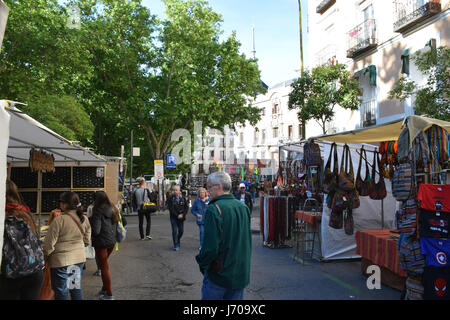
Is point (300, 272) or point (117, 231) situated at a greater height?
point (117, 231)

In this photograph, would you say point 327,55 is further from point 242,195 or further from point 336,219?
point 336,219

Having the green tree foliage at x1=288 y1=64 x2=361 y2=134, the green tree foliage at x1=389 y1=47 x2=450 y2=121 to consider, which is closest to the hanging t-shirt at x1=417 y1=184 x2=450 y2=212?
the green tree foliage at x1=389 y1=47 x2=450 y2=121

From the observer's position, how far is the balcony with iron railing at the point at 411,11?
547 inches

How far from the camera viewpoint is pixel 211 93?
942 inches

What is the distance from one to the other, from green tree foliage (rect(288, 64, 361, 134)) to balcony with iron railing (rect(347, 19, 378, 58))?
1.25 metres

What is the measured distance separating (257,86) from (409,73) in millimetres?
11916

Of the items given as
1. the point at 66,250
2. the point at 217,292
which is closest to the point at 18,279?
the point at 66,250

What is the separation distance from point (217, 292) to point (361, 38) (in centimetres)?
1813

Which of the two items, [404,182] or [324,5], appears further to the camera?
[324,5]

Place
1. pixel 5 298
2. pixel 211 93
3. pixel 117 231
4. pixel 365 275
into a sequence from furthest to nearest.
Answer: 1. pixel 211 93
2. pixel 365 275
3. pixel 117 231
4. pixel 5 298

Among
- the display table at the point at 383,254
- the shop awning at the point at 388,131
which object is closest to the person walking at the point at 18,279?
the shop awning at the point at 388,131

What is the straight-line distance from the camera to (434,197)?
4297mm
